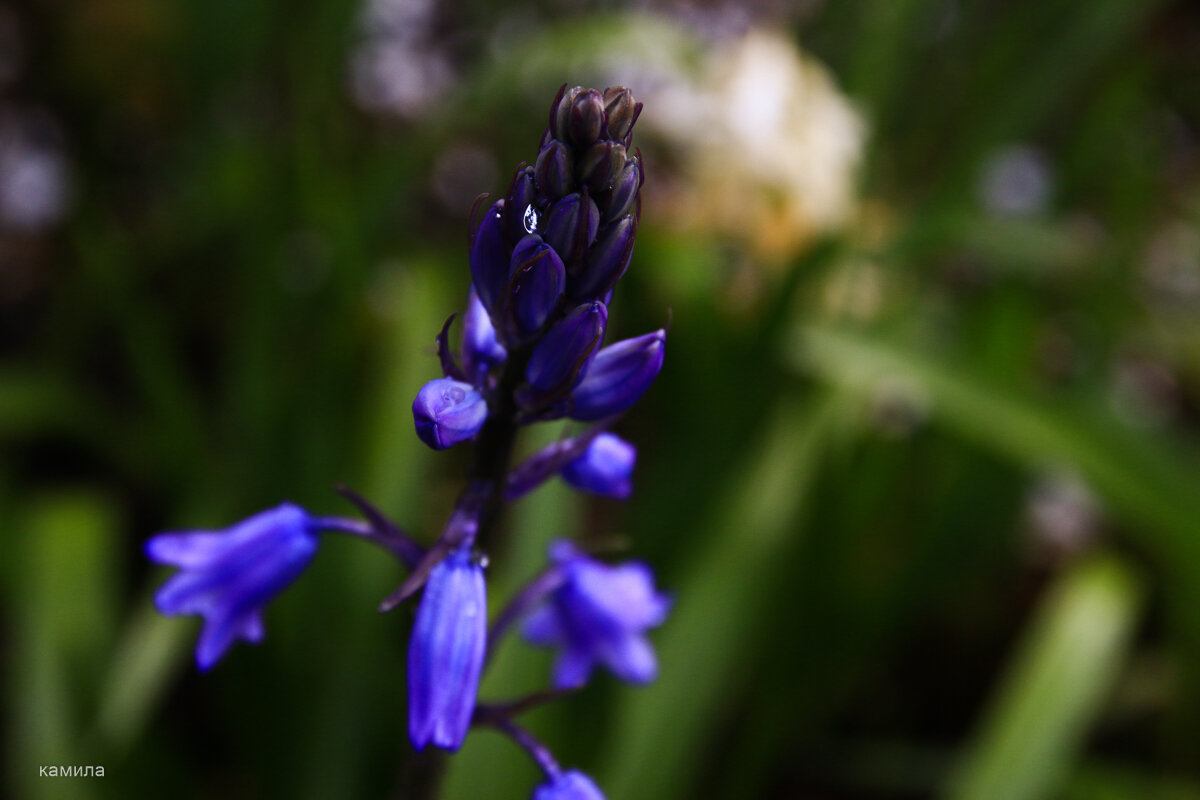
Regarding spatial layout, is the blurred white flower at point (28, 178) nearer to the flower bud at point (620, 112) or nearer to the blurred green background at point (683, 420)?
the blurred green background at point (683, 420)

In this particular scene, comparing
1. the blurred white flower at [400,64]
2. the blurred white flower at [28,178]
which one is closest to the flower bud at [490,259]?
the blurred white flower at [28,178]

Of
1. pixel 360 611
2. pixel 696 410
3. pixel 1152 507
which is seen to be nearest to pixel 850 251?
pixel 696 410

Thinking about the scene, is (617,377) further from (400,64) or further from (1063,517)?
(400,64)

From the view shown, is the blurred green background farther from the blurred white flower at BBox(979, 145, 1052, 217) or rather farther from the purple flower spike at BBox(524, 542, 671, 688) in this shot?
the purple flower spike at BBox(524, 542, 671, 688)

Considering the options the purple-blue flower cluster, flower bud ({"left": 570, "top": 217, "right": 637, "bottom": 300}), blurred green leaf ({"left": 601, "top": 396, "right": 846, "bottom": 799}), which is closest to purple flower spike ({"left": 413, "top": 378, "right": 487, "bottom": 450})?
the purple-blue flower cluster

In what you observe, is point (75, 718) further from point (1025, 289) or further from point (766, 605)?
point (1025, 289)

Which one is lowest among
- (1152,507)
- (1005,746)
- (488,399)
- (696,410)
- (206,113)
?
(1005,746)
